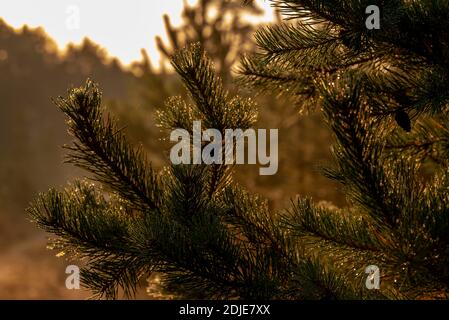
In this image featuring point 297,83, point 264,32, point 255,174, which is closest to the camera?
point 264,32

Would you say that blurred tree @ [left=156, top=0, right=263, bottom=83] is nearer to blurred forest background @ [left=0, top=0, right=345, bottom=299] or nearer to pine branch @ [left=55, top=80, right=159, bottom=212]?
blurred forest background @ [left=0, top=0, right=345, bottom=299]

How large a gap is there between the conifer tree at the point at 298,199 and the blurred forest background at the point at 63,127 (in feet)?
0.59

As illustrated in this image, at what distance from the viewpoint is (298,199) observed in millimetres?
2568

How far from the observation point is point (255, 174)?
9617mm

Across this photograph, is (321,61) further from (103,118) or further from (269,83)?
(103,118)

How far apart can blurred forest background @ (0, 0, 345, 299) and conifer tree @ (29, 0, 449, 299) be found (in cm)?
18

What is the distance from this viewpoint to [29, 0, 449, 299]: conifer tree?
2172 mm

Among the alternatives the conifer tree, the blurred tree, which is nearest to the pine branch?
the conifer tree

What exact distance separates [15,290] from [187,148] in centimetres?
1432

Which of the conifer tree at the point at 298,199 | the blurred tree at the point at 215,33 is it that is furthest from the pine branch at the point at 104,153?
the blurred tree at the point at 215,33
